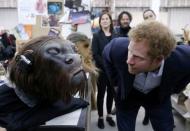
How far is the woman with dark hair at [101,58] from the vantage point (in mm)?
2645

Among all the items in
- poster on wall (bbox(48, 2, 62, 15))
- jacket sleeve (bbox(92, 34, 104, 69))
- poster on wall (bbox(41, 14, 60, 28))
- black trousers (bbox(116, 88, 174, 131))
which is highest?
poster on wall (bbox(48, 2, 62, 15))

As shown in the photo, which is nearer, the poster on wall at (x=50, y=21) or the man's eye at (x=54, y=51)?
the man's eye at (x=54, y=51)

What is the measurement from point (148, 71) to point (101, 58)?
1.28m

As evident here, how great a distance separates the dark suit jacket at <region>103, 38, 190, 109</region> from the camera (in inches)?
53.1

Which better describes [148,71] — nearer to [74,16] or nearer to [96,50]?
[96,50]

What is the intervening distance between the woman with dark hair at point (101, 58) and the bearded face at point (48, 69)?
74.2 inches

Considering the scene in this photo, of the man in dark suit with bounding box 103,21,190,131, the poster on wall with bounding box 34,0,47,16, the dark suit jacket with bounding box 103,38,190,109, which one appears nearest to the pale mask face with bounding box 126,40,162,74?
the man in dark suit with bounding box 103,21,190,131

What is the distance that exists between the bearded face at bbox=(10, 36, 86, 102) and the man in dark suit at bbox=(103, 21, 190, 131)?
50 centimetres

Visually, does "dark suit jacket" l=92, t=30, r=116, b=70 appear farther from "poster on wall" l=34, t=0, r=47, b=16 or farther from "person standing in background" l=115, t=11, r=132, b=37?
"poster on wall" l=34, t=0, r=47, b=16

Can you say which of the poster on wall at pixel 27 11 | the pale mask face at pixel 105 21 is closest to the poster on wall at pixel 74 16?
the pale mask face at pixel 105 21

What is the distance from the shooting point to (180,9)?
721 cm

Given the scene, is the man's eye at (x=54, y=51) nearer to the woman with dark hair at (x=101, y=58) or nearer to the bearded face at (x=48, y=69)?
the bearded face at (x=48, y=69)

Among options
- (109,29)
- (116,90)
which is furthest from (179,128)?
(116,90)

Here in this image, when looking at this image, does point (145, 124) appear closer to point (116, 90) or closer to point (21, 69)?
point (116, 90)
